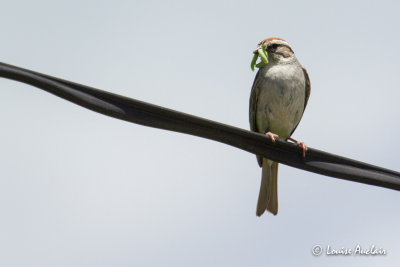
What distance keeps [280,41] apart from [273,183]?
1.60m

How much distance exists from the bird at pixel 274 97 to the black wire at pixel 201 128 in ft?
10.0

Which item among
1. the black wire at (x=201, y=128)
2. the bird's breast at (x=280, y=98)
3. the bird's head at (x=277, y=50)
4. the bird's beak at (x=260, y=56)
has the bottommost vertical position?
the black wire at (x=201, y=128)

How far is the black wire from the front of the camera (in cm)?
394

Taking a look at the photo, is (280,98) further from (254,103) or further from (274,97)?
(254,103)

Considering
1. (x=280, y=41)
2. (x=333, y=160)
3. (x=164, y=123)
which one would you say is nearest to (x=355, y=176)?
(x=333, y=160)

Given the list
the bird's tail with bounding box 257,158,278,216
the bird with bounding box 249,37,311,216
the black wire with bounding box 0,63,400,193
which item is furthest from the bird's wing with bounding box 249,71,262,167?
the black wire with bounding box 0,63,400,193

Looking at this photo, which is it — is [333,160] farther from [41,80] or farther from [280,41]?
[280,41]

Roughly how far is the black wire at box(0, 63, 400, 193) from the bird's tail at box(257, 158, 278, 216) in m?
3.00

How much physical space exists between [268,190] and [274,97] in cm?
99

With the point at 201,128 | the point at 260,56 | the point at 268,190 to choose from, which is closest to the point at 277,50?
the point at 260,56

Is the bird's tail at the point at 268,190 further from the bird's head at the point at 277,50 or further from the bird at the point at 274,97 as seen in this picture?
the bird's head at the point at 277,50

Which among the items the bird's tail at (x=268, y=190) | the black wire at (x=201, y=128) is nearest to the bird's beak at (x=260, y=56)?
the bird's tail at (x=268, y=190)

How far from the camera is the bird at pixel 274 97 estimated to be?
7938mm

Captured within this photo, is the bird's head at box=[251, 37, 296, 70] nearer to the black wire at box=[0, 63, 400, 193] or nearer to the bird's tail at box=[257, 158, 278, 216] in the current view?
the bird's tail at box=[257, 158, 278, 216]
